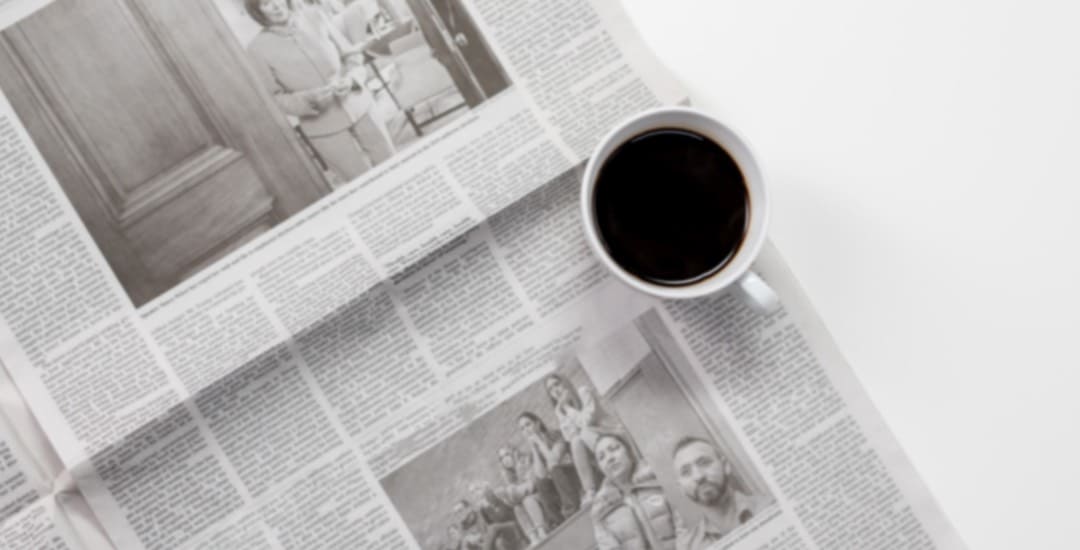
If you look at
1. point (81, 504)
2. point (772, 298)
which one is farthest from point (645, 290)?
point (81, 504)

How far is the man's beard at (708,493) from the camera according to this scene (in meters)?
0.46

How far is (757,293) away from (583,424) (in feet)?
0.38

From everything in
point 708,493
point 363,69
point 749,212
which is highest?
point 363,69

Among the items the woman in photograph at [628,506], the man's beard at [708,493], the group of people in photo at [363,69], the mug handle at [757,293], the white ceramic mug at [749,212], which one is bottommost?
the man's beard at [708,493]

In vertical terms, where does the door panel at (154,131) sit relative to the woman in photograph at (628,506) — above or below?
above

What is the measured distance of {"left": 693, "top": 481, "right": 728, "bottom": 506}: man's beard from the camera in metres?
0.46

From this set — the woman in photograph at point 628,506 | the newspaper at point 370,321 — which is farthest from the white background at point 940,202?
the woman in photograph at point 628,506

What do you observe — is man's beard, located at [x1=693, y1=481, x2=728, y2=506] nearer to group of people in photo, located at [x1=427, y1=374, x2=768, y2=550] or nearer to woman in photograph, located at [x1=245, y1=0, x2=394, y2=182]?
group of people in photo, located at [x1=427, y1=374, x2=768, y2=550]

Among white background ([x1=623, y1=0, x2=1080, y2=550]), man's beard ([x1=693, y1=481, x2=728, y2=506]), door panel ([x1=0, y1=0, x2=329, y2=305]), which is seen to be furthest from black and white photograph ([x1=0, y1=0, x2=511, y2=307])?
man's beard ([x1=693, y1=481, x2=728, y2=506])

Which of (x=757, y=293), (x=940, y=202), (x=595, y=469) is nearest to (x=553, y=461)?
(x=595, y=469)

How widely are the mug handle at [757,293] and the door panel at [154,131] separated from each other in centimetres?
21

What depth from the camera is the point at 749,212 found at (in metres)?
0.42

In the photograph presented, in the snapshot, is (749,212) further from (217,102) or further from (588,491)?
(217,102)

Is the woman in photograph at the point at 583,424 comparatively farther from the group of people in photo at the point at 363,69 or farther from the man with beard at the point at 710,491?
the group of people in photo at the point at 363,69
